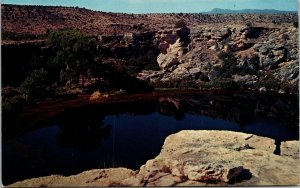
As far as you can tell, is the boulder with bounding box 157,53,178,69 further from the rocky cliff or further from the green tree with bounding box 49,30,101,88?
the green tree with bounding box 49,30,101,88

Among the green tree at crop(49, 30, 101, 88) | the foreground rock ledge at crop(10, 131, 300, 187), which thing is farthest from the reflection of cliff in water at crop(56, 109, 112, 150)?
the green tree at crop(49, 30, 101, 88)

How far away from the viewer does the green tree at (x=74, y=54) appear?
62.4 ft

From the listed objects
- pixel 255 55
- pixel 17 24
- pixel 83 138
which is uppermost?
pixel 17 24

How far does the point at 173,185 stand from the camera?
9.71 meters

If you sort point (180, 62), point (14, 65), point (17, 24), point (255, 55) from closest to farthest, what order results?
point (14, 65)
point (17, 24)
point (255, 55)
point (180, 62)

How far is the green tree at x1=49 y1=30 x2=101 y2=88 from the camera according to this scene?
19.0 m

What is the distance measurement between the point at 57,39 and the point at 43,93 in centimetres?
313

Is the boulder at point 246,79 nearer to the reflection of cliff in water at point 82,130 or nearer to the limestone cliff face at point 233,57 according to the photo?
the limestone cliff face at point 233,57

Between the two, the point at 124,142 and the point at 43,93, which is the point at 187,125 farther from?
the point at 43,93

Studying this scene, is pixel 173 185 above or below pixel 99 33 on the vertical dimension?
below

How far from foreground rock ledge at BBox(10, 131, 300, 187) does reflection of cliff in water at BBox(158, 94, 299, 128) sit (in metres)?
3.54

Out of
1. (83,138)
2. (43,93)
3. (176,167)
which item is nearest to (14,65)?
(43,93)

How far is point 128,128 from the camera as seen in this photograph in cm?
1472

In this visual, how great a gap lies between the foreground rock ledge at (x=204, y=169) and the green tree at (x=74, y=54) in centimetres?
818
